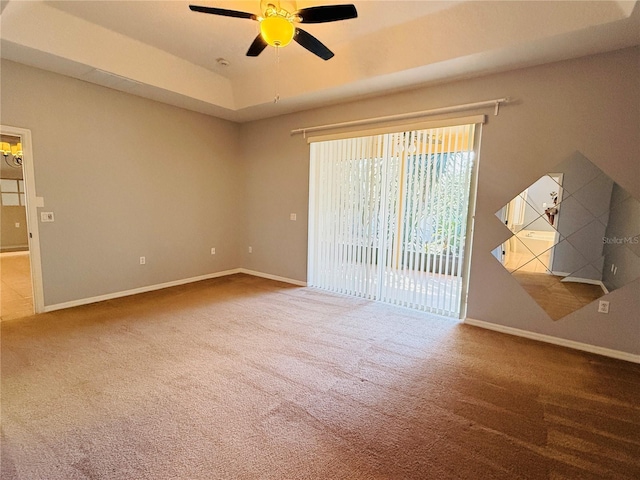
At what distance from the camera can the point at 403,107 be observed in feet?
12.9

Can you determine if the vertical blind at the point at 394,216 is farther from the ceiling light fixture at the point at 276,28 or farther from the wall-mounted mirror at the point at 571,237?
the ceiling light fixture at the point at 276,28

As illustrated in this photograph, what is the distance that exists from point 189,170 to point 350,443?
15.3 ft

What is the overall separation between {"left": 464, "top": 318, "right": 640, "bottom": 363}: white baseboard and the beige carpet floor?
0.45 ft

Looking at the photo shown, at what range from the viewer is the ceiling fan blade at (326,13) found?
214cm

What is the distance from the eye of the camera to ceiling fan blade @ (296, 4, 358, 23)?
7.04 ft

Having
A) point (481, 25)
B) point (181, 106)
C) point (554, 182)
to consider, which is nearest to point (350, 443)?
point (554, 182)

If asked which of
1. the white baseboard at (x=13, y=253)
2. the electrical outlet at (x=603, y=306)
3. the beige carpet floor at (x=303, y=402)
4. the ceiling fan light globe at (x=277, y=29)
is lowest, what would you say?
the beige carpet floor at (x=303, y=402)

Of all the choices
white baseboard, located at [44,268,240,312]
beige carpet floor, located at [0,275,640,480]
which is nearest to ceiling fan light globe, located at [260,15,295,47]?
beige carpet floor, located at [0,275,640,480]

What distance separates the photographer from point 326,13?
222cm

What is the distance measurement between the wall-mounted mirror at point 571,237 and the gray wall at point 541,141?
9cm

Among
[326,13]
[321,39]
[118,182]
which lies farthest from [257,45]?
[118,182]

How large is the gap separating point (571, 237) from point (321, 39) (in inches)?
133

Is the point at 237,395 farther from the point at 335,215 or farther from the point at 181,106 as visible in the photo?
the point at 181,106

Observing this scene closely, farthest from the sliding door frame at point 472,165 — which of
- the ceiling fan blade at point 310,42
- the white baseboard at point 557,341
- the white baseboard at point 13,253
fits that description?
the white baseboard at point 13,253
